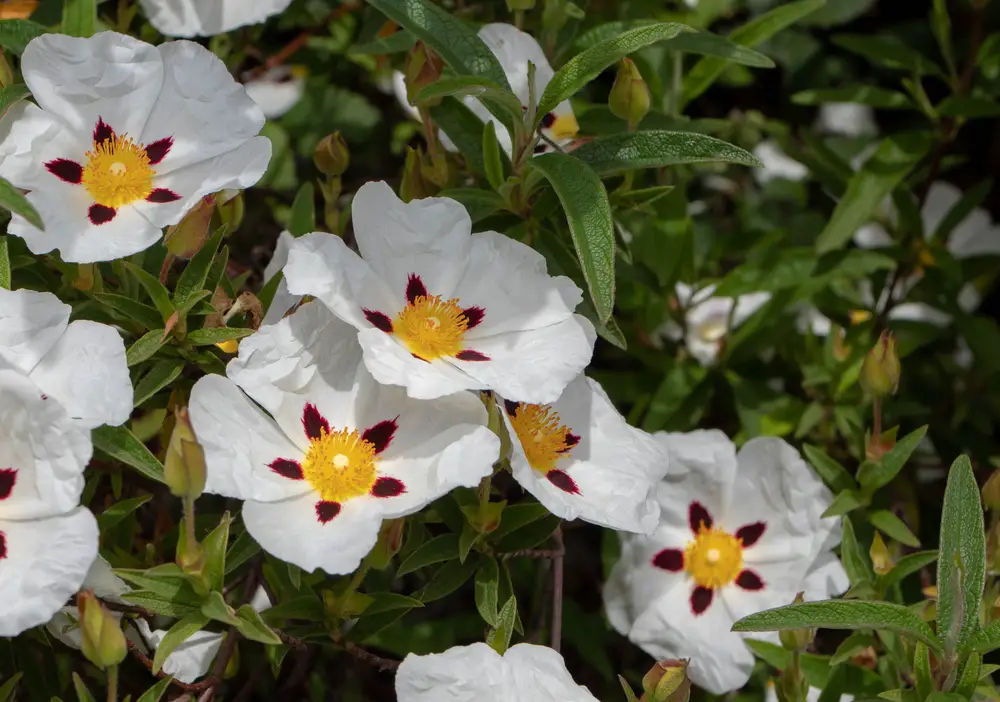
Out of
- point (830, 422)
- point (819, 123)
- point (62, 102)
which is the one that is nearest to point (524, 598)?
point (830, 422)

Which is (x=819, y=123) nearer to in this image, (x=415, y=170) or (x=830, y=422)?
(x=830, y=422)

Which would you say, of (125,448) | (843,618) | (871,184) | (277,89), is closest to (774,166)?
(871,184)

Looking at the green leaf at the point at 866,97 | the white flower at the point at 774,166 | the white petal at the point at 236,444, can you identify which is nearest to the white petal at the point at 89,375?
the white petal at the point at 236,444

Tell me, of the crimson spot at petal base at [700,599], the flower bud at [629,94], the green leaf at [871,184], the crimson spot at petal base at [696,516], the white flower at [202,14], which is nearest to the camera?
the flower bud at [629,94]

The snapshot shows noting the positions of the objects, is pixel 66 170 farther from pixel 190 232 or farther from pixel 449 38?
pixel 449 38

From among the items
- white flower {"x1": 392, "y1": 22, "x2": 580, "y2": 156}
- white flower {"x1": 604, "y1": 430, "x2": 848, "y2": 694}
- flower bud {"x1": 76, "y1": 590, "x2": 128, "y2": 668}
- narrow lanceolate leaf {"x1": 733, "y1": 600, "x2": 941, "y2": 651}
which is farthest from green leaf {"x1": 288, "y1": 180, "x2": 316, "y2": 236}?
narrow lanceolate leaf {"x1": 733, "y1": 600, "x2": 941, "y2": 651}

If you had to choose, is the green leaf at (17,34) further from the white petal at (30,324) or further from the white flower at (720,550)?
the white flower at (720,550)

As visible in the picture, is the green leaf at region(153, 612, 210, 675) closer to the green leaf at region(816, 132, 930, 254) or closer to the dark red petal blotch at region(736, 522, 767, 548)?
the dark red petal blotch at region(736, 522, 767, 548)

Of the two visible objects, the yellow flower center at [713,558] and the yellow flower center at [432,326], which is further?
the yellow flower center at [713,558]
